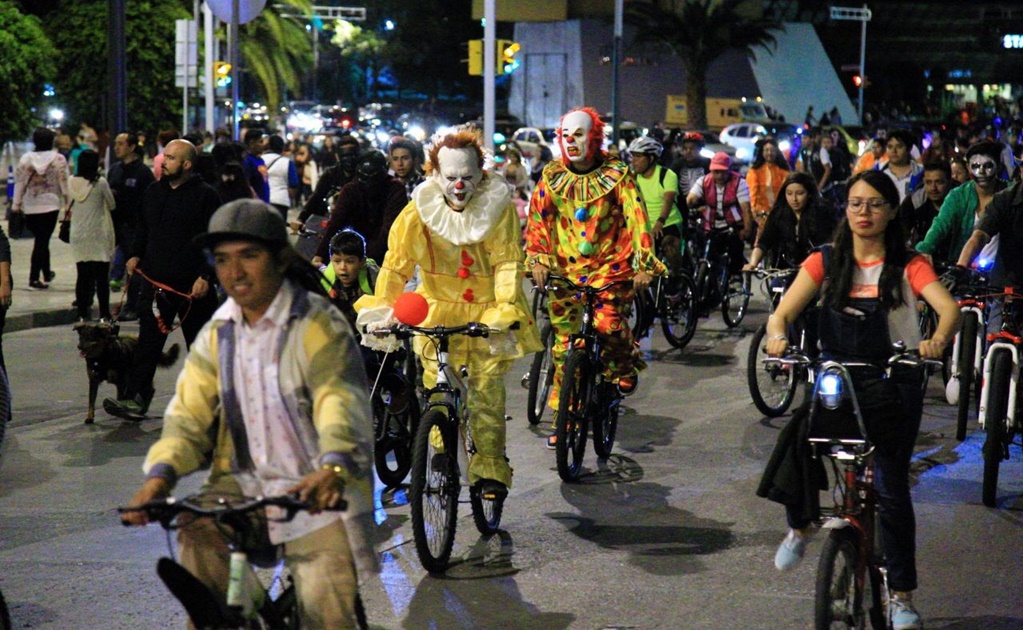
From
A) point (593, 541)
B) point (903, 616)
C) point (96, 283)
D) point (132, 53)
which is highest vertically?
point (132, 53)

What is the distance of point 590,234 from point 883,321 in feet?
12.6

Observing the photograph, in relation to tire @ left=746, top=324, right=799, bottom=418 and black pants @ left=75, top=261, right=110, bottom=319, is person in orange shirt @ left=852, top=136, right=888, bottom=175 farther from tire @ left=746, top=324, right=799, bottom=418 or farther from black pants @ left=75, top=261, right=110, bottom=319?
black pants @ left=75, top=261, right=110, bottom=319

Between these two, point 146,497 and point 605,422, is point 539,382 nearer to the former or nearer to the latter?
point 605,422

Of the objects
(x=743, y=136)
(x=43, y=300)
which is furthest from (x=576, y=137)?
(x=743, y=136)

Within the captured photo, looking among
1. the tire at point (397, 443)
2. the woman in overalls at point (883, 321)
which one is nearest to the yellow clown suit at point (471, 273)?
the tire at point (397, 443)

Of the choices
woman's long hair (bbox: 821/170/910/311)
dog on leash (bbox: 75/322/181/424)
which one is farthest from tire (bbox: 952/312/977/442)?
dog on leash (bbox: 75/322/181/424)

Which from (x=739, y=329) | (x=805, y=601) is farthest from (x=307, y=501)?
(x=739, y=329)

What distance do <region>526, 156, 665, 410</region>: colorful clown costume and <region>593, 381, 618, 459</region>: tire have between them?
170mm

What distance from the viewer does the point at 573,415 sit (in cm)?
826

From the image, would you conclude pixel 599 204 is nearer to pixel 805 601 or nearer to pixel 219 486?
pixel 805 601

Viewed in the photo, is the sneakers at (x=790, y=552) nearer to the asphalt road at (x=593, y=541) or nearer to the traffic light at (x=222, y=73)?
the asphalt road at (x=593, y=541)

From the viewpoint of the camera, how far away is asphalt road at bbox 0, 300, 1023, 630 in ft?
19.5

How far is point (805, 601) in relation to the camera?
6086 millimetres

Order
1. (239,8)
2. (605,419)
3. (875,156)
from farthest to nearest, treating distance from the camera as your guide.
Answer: (239,8), (875,156), (605,419)
